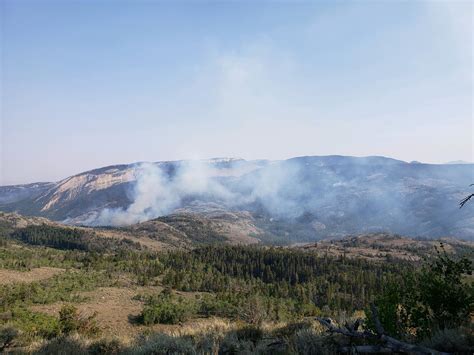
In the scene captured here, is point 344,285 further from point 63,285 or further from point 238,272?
point 63,285

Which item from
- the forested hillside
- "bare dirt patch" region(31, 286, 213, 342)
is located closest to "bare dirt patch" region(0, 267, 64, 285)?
the forested hillside

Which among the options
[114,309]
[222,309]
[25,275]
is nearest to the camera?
[114,309]

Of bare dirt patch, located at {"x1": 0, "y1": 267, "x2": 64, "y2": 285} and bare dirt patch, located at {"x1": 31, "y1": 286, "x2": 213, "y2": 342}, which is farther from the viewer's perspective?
→ bare dirt patch, located at {"x1": 0, "y1": 267, "x2": 64, "y2": 285}

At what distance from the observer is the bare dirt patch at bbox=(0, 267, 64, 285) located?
145ft

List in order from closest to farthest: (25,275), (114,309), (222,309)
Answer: (114,309)
(222,309)
(25,275)

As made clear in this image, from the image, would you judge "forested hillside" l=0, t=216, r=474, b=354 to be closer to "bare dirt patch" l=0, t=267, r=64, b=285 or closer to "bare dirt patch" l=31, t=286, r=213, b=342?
"bare dirt patch" l=31, t=286, r=213, b=342

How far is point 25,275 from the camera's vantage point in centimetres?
4909

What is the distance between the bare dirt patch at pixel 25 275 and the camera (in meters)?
44.3

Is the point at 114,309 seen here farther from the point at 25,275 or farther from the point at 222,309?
the point at 25,275

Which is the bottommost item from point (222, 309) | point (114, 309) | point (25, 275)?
point (222, 309)

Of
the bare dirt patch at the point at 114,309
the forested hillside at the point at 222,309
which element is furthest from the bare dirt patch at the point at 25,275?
the bare dirt patch at the point at 114,309

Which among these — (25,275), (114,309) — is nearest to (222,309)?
(114,309)

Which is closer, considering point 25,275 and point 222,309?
point 222,309

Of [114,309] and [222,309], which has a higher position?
[114,309]
